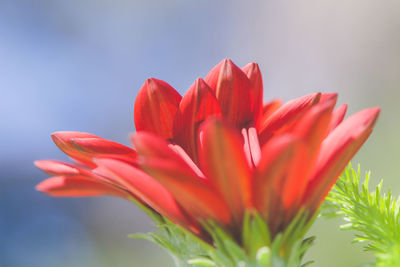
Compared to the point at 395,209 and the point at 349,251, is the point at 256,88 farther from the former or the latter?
the point at 349,251

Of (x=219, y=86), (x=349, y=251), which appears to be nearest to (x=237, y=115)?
(x=219, y=86)

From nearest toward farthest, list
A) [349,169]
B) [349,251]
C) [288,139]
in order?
1. [288,139]
2. [349,169]
3. [349,251]

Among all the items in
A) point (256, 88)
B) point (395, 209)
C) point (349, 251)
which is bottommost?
point (349, 251)

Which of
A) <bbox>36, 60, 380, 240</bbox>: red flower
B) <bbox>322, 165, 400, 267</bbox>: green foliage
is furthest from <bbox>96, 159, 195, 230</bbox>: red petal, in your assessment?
<bbox>322, 165, 400, 267</bbox>: green foliage

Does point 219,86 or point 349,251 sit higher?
point 219,86

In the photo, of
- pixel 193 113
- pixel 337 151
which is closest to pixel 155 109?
pixel 193 113

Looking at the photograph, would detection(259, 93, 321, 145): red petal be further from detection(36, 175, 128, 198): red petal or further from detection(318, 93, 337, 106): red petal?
detection(36, 175, 128, 198): red petal
